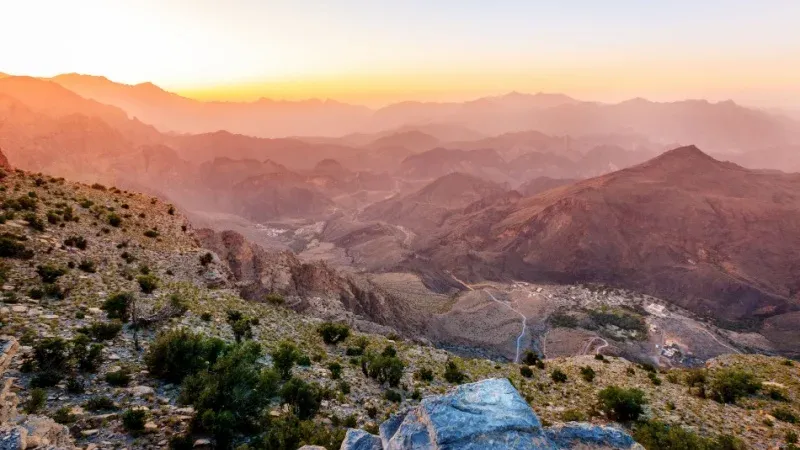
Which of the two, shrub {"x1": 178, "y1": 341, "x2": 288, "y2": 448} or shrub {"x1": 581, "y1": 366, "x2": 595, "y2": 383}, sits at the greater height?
shrub {"x1": 178, "y1": 341, "x2": 288, "y2": 448}

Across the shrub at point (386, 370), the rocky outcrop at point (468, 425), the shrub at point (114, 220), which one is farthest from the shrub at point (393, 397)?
the shrub at point (114, 220)

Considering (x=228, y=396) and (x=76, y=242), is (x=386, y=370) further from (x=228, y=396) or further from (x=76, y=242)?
(x=76, y=242)

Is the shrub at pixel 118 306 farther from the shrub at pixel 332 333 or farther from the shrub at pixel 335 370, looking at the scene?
the shrub at pixel 332 333

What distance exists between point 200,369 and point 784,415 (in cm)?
3425

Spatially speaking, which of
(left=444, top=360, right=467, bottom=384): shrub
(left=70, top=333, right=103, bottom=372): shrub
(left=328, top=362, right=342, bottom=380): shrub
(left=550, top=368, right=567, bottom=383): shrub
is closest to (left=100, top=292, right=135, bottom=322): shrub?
(left=70, top=333, right=103, bottom=372): shrub

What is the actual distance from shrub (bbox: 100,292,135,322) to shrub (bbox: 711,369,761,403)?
3798 cm

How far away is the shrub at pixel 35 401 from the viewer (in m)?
13.6

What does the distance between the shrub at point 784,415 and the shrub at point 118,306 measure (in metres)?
39.5

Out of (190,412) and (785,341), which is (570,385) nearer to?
(190,412)

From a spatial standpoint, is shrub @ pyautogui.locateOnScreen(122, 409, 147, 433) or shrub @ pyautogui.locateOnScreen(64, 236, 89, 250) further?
shrub @ pyautogui.locateOnScreen(64, 236, 89, 250)

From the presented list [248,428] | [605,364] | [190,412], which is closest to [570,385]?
[605,364]

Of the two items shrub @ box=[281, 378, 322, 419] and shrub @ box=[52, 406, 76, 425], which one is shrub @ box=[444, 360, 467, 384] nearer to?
shrub @ box=[281, 378, 322, 419]

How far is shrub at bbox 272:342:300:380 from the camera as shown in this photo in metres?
21.4

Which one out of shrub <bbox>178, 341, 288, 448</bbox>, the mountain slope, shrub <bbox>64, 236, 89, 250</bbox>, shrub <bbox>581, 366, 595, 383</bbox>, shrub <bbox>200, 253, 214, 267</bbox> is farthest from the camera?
the mountain slope
